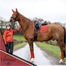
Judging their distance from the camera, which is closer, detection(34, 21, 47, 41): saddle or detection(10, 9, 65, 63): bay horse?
detection(10, 9, 65, 63): bay horse

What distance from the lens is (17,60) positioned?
294 inches

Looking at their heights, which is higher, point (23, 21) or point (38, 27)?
point (23, 21)

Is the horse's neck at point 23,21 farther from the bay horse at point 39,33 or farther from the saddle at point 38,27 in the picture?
the saddle at point 38,27

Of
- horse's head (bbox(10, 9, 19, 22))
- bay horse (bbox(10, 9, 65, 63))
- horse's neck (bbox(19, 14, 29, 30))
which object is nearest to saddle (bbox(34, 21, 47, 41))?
bay horse (bbox(10, 9, 65, 63))

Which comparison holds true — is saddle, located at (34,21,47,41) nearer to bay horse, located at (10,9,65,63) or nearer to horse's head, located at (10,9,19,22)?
bay horse, located at (10,9,65,63)

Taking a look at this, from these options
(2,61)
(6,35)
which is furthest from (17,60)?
(6,35)

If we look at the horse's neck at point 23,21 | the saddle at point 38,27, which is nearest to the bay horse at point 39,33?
the horse's neck at point 23,21

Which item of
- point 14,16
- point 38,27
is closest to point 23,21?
point 38,27

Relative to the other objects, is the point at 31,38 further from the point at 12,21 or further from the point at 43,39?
the point at 12,21

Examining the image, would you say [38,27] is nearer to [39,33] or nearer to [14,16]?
[39,33]

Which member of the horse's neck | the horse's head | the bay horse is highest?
the horse's head

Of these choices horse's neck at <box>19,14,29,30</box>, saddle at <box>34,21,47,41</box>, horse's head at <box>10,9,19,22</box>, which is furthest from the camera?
saddle at <box>34,21,47,41</box>

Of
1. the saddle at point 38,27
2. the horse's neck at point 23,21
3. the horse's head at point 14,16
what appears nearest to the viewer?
the horse's head at point 14,16

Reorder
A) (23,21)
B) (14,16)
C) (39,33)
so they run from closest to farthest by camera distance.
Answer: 1. (14,16)
2. (23,21)
3. (39,33)
